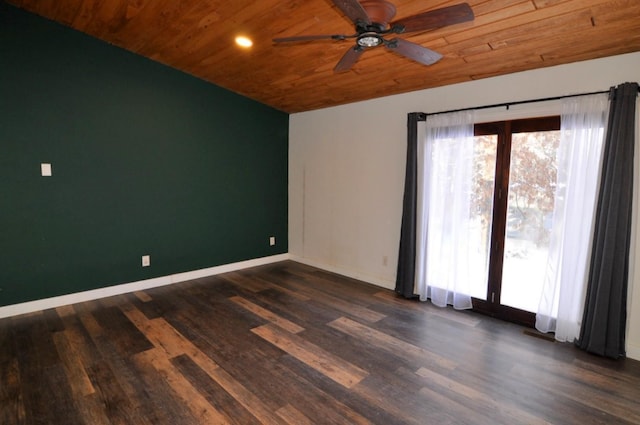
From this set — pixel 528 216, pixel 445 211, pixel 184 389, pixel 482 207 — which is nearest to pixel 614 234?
pixel 528 216

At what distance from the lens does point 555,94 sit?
2.87 metres

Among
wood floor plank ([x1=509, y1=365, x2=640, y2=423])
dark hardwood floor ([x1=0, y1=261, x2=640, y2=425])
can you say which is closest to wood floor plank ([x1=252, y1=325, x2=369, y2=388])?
dark hardwood floor ([x1=0, y1=261, x2=640, y2=425])

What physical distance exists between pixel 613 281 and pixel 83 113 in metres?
5.30

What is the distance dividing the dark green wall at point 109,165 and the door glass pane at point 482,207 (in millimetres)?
3179

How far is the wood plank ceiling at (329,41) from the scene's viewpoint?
2.21m

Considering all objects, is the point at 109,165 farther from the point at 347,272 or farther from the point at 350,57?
the point at 347,272

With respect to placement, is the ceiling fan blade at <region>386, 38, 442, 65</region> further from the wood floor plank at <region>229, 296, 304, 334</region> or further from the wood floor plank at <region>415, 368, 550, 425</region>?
the wood floor plank at <region>229, 296, 304, 334</region>

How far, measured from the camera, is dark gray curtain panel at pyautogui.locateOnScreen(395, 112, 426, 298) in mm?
3758

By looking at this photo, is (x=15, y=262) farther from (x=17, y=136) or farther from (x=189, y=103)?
(x=189, y=103)

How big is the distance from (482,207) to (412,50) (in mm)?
2013

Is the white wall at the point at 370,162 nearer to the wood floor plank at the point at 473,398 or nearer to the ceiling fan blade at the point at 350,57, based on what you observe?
the wood floor plank at the point at 473,398

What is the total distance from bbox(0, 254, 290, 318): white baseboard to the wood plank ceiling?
106 inches

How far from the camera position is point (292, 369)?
2410 mm

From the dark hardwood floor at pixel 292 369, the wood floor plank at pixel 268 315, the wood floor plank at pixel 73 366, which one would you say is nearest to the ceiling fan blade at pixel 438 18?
the dark hardwood floor at pixel 292 369
